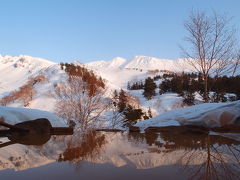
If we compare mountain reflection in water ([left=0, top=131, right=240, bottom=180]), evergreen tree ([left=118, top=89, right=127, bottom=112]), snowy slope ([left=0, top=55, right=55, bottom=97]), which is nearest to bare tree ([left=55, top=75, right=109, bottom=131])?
evergreen tree ([left=118, top=89, right=127, bottom=112])

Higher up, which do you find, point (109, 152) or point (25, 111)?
point (25, 111)

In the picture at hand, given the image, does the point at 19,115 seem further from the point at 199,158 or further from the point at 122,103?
the point at 122,103

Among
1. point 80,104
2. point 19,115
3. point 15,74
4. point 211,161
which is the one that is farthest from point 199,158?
point 15,74

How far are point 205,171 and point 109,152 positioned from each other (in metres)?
1.35

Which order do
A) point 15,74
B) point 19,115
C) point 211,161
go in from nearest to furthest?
point 211,161, point 19,115, point 15,74

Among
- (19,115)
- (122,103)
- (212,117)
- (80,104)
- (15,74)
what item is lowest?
(212,117)

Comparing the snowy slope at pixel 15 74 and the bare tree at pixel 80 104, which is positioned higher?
the snowy slope at pixel 15 74

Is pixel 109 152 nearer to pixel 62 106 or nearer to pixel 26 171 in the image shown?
pixel 26 171

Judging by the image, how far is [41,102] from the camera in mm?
28359

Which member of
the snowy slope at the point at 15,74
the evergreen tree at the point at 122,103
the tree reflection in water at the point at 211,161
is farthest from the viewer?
the snowy slope at the point at 15,74

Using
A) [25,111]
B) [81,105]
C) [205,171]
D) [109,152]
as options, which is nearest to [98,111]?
[81,105]

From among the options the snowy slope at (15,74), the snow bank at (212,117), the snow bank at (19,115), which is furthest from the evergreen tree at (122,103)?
the snowy slope at (15,74)

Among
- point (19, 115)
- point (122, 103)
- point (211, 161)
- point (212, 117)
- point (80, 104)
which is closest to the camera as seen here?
point (211, 161)

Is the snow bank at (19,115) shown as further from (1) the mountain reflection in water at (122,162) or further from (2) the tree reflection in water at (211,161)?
(2) the tree reflection in water at (211,161)
